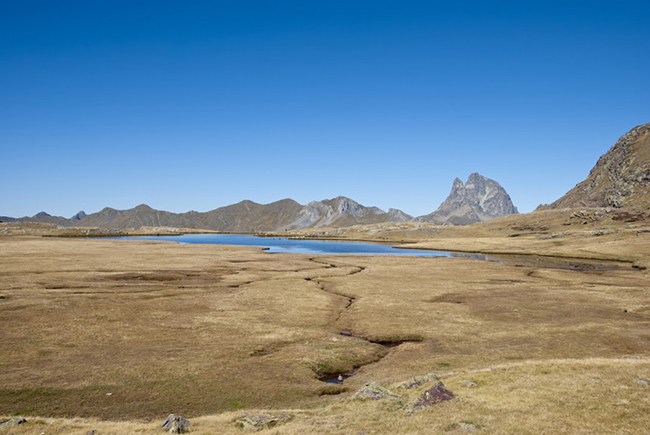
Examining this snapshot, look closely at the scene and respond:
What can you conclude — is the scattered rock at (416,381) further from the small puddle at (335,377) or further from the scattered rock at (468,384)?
the small puddle at (335,377)

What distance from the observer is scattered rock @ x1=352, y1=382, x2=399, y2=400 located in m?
22.4

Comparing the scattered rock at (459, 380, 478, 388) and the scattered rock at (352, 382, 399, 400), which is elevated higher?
the scattered rock at (459, 380, 478, 388)

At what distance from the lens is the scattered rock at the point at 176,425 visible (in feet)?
59.7

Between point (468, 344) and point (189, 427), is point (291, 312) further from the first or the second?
point (189, 427)

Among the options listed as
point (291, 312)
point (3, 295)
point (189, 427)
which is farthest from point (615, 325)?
point (3, 295)

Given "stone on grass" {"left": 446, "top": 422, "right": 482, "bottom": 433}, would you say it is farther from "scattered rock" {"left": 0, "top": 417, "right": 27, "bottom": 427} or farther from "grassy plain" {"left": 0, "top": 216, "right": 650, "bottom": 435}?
"scattered rock" {"left": 0, "top": 417, "right": 27, "bottom": 427}

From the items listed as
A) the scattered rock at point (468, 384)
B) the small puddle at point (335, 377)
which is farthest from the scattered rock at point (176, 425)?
the scattered rock at point (468, 384)

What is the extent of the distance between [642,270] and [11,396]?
116 metres

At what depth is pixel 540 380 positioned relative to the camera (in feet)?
76.0

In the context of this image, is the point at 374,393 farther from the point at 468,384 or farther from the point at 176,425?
the point at 176,425

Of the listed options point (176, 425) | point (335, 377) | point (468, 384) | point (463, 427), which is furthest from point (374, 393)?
point (176, 425)

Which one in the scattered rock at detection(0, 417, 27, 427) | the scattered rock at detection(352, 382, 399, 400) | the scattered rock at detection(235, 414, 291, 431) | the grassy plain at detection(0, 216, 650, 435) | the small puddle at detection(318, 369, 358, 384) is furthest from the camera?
the small puddle at detection(318, 369, 358, 384)

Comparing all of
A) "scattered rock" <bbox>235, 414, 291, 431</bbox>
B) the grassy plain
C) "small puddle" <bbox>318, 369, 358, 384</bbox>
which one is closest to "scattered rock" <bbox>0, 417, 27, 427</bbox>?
the grassy plain

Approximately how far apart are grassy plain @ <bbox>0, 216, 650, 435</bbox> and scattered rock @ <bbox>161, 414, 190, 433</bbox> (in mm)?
565
